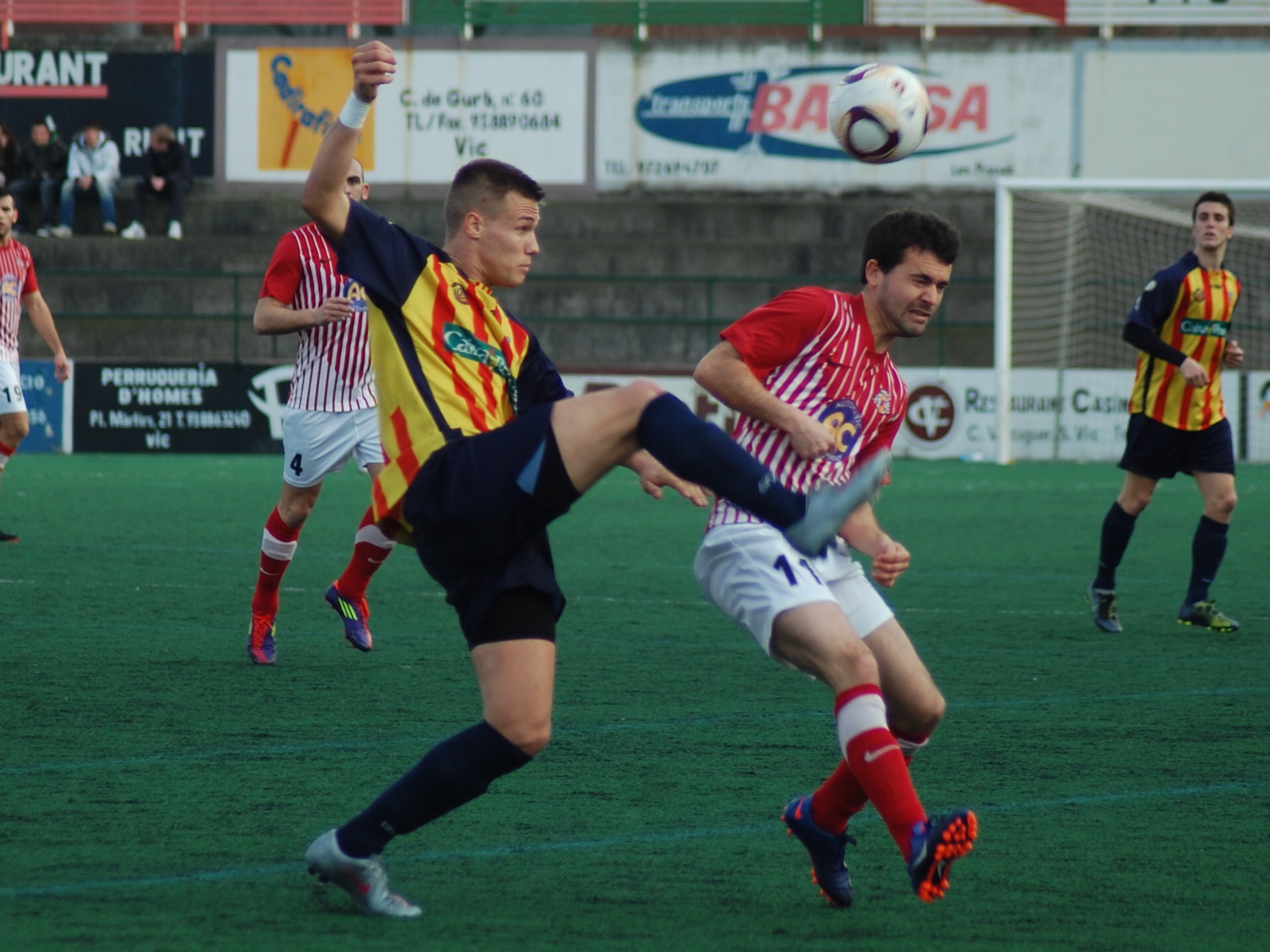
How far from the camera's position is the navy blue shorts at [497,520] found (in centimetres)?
342

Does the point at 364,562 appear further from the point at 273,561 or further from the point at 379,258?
the point at 379,258

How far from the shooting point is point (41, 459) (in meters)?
18.4

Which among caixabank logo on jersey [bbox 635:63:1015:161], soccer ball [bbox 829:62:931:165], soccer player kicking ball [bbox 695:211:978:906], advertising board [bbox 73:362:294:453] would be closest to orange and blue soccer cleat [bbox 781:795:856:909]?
soccer player kicking ball [bbox 695:211:978:906]

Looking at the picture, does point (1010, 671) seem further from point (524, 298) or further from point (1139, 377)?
point (524, 298)

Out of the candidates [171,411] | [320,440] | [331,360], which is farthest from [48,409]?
[320,440]

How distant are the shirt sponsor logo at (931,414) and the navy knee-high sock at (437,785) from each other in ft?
52.2

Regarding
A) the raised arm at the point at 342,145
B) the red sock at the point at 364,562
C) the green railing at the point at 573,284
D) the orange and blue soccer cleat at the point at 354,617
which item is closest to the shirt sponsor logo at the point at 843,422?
the raised arm at the point at 342,145

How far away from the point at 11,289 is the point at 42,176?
13102mm

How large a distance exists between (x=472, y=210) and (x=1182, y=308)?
17.4 ft

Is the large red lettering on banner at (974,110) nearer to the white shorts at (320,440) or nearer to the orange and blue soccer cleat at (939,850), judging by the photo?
the white shorts at (320,440)

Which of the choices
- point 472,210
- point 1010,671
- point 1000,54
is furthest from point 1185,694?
point 1000,54

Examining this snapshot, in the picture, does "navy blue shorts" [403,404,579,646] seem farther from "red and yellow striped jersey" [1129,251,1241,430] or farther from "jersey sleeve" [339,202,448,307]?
"red and yellow striped jersey" [1129,251,1241,430]

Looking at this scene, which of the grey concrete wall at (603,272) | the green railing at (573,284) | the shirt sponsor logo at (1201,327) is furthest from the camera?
the grey concrete wall at (603,272)

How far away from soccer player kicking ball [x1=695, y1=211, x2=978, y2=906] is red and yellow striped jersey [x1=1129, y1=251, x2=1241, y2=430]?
4.18m
